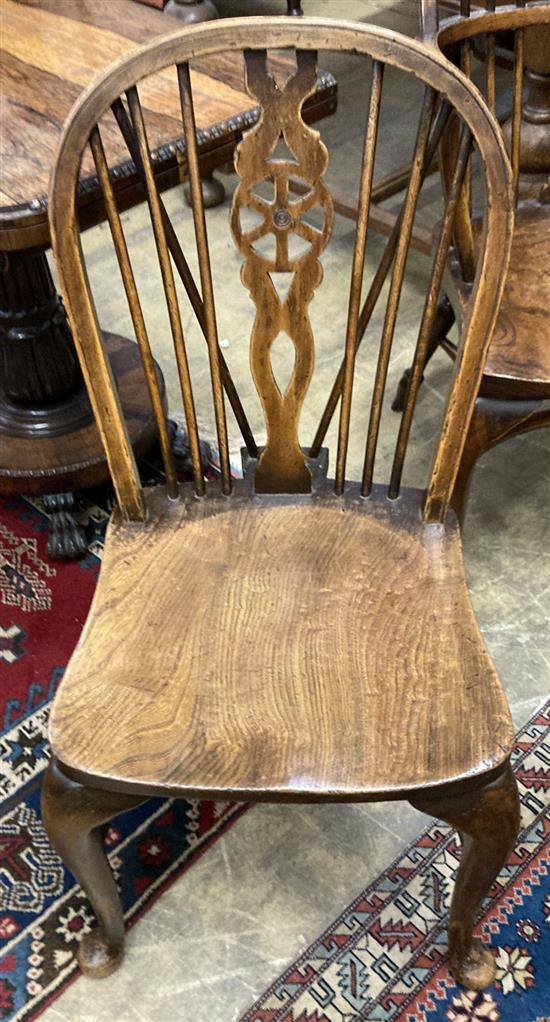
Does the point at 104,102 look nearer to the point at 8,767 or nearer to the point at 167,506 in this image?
the point at 167,506

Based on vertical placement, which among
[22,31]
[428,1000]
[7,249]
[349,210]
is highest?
[22,31]

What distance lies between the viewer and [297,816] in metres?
1.47

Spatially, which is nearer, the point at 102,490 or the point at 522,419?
the point at 522,419

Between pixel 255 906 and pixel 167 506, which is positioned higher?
pixel 167 506

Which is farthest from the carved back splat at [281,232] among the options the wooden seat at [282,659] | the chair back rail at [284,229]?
the wooden seat at [282,659]

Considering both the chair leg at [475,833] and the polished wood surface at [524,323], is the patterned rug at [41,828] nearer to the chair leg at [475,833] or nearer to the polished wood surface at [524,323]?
the chair leg at [475,833]

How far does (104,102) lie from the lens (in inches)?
39.4

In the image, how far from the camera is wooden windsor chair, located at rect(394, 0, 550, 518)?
4.46 feet

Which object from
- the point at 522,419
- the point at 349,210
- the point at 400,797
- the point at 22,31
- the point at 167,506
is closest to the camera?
the point at 400,797

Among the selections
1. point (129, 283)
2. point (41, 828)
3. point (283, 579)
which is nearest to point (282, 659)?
point (283, 579)

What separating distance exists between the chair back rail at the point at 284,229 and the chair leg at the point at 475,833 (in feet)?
1.20

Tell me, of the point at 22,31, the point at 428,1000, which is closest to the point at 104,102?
the point at 22,31

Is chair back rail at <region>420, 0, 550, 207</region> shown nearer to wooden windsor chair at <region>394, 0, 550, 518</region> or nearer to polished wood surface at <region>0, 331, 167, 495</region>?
wooden windsor chair at <region>394, 0, 550, 518</region>

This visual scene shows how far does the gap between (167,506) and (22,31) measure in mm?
996
